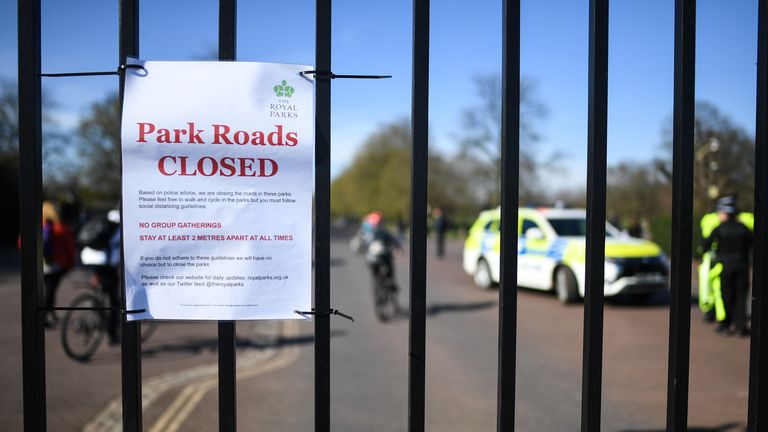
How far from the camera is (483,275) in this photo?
542 inches

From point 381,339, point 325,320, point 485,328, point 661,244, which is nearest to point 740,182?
point 485,328

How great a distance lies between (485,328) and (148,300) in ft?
24.0

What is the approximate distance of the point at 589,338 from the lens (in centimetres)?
194

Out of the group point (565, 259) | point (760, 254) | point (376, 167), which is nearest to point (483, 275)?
point (565, 259)

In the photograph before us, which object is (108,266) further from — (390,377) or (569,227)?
(569,227)

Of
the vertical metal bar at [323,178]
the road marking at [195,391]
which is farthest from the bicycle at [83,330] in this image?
the vertical metal bar at [323,178]

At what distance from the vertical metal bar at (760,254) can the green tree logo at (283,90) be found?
166 centimetres

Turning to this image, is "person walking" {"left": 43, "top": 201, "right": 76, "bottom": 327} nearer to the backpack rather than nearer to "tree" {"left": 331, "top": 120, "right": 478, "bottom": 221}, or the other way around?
the backpack

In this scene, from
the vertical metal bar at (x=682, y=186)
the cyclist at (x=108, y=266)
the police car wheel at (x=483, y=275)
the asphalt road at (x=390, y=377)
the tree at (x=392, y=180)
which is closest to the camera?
the vertical metal bar at (x=682, y=186)

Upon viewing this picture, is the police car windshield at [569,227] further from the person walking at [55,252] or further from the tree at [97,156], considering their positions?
the tree at [97,156]

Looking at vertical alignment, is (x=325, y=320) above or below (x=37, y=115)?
below

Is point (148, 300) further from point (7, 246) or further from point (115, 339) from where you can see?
point (7, 246)

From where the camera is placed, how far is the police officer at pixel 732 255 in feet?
25.1

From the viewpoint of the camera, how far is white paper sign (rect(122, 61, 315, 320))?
1.85m
